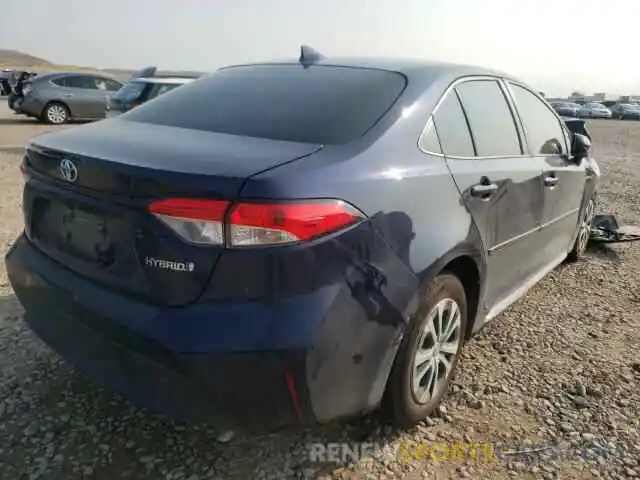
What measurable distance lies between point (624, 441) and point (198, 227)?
6.90 feet

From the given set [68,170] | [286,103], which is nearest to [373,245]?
[286,103]

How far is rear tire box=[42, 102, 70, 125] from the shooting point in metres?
16.1

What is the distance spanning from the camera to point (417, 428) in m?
2.54

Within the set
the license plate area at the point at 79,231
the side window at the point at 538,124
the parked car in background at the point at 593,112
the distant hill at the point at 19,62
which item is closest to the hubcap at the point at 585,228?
the side window at the point at 538,124

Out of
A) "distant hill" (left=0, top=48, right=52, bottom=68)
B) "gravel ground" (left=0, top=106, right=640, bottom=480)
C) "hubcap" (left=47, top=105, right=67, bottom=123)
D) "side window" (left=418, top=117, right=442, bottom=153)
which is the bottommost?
"distant hill" (left=0, top=48, right=52, bottom=68)

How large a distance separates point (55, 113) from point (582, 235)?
606 inches

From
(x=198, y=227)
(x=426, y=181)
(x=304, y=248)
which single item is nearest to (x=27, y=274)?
(x=198, y=227)

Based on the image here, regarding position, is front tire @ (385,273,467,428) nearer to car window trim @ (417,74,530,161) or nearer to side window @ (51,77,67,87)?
car window trim @ (417,74,530,161)

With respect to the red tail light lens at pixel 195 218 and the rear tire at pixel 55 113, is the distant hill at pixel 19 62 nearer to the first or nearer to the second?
the rear tire at pixel 55 113

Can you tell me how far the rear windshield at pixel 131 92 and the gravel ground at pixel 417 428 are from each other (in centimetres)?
755

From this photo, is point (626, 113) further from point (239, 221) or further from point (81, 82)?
point (239, 221)

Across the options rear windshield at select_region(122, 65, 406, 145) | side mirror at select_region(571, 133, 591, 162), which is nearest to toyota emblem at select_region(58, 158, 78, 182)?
rear windshield at select_region(122, 65, 406, 145)

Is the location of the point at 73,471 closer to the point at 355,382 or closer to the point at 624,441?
the point at 355,382

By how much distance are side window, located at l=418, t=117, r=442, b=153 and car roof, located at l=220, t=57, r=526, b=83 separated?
12.0 inches
